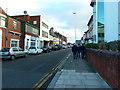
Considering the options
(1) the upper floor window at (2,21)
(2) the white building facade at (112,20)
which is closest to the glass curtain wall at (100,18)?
(2) the white building facade at (112,20)

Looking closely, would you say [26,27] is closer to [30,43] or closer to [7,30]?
[30,43]

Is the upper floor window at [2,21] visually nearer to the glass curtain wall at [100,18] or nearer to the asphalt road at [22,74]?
the asphalt road at [22,74]

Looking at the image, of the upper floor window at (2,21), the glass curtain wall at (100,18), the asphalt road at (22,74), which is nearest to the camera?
the asphalt road at (22,74)

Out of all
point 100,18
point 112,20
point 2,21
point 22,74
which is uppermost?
point 100,18

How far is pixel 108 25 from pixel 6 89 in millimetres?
22359

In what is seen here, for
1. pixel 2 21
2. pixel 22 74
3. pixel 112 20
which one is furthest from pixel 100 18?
pixel 22 74

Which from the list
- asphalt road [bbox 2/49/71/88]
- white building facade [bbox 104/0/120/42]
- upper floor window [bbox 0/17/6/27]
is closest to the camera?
asphalt road [bbox 2/49/71/88]

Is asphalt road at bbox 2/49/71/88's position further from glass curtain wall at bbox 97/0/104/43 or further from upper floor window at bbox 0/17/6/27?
glass curtain wall at bbox 97/0/104/43

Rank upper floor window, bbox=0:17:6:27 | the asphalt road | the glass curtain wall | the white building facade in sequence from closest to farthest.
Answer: the asphalt road → upper floor window, bbox=0:17:6:27 → the white building facade → the glass curtain wall

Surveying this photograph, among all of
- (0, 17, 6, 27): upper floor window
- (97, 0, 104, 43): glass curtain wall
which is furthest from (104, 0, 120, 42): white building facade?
(0, 17, 6, 27): upper floor window

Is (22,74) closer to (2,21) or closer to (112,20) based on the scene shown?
(2,21)

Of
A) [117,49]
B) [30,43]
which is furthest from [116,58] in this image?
[30,43]

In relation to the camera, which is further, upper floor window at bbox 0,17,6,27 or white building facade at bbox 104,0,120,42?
white building facade at bbox 104,0,120,42

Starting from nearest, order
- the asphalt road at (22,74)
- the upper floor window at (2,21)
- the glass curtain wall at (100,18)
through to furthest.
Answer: the asphalt road at (22,74)
the upper floor window at (2,21)
the glass curtain wall at (100,18)
